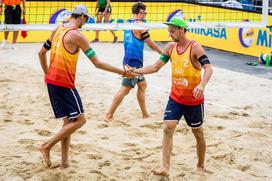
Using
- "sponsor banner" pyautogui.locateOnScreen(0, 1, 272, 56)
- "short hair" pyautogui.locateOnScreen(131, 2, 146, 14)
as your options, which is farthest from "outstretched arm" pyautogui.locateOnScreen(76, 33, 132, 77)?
"sponsor banner" pyautogui.locateOnScreen(0, 1, 272, 56)

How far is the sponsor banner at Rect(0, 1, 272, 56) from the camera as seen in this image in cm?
1552

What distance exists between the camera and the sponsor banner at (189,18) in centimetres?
1552

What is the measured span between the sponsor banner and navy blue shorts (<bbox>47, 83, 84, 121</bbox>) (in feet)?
31.1

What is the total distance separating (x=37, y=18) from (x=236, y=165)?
36.4 feet

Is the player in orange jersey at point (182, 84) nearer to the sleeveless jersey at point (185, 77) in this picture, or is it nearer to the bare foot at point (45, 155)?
the sleeveless jersey at point (185, 77)

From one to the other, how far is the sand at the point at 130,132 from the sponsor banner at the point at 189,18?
117 inches

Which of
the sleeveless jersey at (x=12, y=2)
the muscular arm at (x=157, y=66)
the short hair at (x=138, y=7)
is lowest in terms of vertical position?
the muscular arm at (x=157, y=66)

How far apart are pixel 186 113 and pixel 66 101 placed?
1.25m

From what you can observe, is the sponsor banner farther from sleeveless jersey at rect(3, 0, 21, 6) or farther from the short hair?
the short hair

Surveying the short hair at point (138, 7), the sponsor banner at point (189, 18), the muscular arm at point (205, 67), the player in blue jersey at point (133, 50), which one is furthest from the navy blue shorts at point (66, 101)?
the sponsor banner at point (189, 18)

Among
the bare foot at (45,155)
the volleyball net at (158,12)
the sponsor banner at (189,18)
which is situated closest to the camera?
the bare foot at (45,155)

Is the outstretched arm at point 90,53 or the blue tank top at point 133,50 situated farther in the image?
the blue tank top at point 133,50

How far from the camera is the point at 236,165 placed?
684 centimetres

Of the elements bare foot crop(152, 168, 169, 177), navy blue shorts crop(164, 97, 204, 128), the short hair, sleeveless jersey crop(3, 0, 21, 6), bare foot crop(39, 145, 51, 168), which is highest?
sleeveless jersey crop(3, 0, 21, 6)
